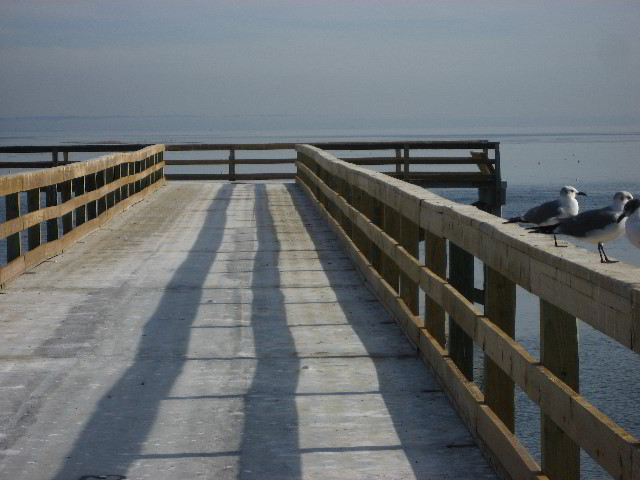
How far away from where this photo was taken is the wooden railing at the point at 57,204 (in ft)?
37.6

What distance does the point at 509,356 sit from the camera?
16.2ft

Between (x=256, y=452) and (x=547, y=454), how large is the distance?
165 cm

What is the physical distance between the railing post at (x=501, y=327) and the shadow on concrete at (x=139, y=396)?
1.71 m

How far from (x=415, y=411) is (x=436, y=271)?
1220mm

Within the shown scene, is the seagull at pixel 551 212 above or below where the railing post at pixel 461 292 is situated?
above

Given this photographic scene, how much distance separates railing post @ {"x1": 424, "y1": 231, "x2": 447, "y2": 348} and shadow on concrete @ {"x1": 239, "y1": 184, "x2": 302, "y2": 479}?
0.89 meters

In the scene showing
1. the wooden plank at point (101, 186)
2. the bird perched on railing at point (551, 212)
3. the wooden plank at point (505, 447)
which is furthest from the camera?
the wooden plank at point (101, 186)

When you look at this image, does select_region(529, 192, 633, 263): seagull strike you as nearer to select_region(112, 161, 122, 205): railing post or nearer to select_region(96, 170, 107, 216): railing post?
select_region(96, 170, 107, 216): railing post

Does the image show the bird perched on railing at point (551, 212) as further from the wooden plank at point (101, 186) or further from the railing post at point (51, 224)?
the wooden plank at point (101, 186)

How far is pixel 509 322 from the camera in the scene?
5.32 m

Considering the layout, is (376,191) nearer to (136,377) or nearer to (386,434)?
(136,377)

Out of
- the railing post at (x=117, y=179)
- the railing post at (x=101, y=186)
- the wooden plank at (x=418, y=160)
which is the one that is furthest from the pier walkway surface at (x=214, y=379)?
the wooden plank at (x=418, y=160)

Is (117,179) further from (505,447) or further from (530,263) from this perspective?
(530,263)

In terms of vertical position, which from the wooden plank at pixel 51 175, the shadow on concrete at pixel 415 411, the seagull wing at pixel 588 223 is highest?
the seagull wing at pixel 588 223
